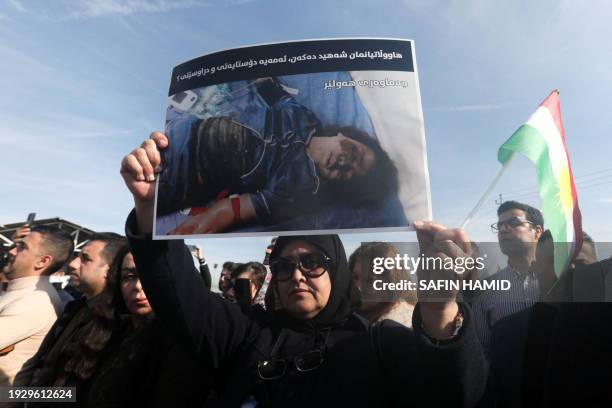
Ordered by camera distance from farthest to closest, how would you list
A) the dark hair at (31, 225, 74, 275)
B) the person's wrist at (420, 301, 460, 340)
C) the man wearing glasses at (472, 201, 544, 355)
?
the dark hair at (31, 225, 74, 275) → the man wearing glasses at (472, 201, 544, 355) → the person's wrist at (420, 301, 460, 340)

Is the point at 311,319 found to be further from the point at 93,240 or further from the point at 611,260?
the point at 93,240

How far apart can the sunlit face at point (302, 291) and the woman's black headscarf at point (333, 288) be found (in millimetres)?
24

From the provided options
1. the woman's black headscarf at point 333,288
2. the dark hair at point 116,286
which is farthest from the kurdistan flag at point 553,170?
the dark hair at point 116,286

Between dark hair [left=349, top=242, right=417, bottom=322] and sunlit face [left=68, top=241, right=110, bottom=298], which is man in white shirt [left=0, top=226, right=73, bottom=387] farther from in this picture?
dark hair [left=349, top=242, right=417, bottom=322]

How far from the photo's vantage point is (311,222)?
4.47ft

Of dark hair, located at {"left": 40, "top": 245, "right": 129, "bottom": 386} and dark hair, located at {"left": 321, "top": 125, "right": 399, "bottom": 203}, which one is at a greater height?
dark hair, located at {"left": 321, "top": 125, "right": 399, "bottom": 203}

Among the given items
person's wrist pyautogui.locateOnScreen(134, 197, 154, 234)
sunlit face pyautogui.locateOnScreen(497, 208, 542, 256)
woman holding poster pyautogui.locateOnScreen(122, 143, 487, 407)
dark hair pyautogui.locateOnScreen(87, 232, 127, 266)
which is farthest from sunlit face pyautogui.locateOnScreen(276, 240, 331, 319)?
dark hair pyautogui.locateOnScreen(87, 232, 127, 266)

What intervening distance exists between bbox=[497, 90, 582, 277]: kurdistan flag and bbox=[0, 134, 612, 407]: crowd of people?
12 centimetres

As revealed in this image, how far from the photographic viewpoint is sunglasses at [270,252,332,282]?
1797 mm

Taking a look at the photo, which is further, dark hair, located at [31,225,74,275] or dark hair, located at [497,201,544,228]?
dark hair, located at [31,225,74,275]

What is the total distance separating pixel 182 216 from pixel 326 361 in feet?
2.64

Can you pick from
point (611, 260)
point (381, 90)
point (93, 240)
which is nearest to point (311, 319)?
point (381, 90)

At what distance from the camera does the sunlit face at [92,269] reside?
2877 millimetres

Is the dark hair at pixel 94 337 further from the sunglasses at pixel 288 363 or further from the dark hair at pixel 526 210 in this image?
the dark hair at pixel 526 210
